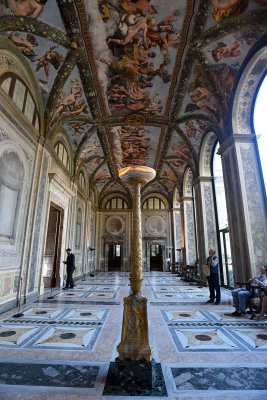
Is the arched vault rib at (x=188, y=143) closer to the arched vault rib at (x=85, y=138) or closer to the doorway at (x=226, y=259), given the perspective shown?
the doorway at (x=226, y=259)

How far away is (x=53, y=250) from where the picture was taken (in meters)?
9.88

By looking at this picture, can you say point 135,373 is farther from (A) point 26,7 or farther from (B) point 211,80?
(B) point 211,80

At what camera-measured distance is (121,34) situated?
5988 millimetres

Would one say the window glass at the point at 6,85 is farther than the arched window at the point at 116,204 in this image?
No

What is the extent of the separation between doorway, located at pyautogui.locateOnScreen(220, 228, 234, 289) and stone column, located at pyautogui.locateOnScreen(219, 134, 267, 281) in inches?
100

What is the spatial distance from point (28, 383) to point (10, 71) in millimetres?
6737

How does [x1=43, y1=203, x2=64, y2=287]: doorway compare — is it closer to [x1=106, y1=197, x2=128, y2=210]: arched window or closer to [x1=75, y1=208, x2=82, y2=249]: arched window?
[x1=75, y1=208, x2=82, y2=249]: arched window

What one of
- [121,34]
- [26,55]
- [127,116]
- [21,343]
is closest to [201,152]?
[127,116]

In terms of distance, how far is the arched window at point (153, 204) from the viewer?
21.7m

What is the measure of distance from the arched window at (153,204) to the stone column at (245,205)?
47.3 ft

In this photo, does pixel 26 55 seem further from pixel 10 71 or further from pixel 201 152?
pixel 201 152

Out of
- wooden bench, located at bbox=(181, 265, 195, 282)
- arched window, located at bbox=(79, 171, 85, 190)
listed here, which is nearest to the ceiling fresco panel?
arched window, located at bbox=(79, 171, 85, 190)

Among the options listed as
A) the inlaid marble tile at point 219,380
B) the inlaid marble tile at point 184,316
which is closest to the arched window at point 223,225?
the inlaid marble tile at point 184,316

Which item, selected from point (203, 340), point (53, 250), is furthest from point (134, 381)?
point (53, 250)
